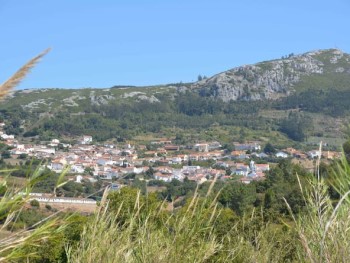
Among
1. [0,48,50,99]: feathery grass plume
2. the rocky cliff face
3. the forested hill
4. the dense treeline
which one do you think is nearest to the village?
the dense treeline

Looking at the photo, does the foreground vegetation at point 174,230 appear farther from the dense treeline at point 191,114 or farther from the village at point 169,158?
the dense treeline at point 191,114

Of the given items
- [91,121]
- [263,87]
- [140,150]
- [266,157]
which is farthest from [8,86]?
[263,87]

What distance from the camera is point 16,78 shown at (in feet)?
6.24

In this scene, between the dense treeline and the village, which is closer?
the village

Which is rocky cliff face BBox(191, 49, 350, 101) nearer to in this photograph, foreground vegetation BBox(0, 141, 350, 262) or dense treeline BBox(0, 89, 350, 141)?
dense treeline BBox(0, 89, 350, 141)

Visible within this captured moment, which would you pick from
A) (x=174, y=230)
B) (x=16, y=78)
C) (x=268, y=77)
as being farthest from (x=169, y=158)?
(x=16, y=78)

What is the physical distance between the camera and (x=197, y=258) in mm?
5344

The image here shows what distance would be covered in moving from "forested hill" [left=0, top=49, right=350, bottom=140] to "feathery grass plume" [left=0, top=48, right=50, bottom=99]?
346 ft

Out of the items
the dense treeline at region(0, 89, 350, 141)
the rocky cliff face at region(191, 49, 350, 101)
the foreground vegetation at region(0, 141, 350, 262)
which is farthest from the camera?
the rocky cliff face at region(191, 49, 350, 101)

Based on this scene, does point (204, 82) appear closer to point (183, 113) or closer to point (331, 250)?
point (183, 113)

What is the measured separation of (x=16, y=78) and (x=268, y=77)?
15028cm

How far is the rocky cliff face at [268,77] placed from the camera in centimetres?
14688

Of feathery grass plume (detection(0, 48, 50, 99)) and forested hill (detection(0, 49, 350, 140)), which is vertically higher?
feathery grass plume (detection(0, 48, 50, 99))

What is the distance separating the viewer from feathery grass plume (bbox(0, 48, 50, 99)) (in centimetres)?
189
